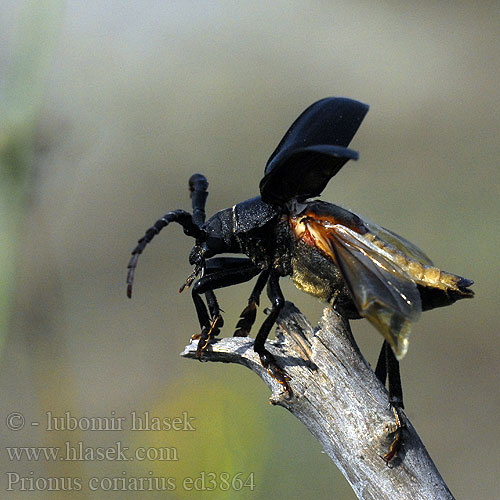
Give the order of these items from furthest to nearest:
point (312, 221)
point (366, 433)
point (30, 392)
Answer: point (30, 392), point (312, 221), point (366, 433)

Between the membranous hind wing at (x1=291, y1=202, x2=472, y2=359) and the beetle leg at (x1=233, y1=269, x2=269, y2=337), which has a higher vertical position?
the membranous hind wing at (x1=291, y1=202, x2=472, y2=359)

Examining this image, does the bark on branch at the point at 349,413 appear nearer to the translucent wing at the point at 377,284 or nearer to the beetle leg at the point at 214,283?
the translucent wing at the point at 377,284

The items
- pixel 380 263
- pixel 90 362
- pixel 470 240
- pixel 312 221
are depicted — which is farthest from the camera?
pixel 470 240

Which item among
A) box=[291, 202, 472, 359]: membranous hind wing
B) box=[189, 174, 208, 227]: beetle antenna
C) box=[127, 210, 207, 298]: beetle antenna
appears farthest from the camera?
box=[189, 174, 208, 227]: beetle antenna

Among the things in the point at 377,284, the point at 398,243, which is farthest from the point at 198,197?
the point at 377,284

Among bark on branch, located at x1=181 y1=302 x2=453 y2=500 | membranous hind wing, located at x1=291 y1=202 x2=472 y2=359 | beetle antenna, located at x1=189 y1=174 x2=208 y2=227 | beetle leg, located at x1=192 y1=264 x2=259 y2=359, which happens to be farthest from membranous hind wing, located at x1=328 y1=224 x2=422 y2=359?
beetle antenna, located at x1=189 y1=174 x2=208 y2=227

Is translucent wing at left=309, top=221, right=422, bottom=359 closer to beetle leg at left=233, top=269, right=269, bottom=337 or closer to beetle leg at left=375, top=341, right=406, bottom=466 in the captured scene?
beetle leg at left=375, top=341, right=406, bottom=466

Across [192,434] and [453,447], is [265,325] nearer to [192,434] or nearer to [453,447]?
[192,434]

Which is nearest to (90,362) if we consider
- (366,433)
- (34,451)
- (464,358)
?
(34,451)

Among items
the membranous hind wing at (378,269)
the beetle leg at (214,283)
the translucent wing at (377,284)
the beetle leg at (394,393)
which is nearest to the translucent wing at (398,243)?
the membranous hind wing at (378,269)
